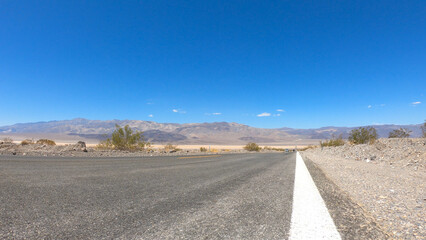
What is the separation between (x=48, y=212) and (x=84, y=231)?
0.62 meters

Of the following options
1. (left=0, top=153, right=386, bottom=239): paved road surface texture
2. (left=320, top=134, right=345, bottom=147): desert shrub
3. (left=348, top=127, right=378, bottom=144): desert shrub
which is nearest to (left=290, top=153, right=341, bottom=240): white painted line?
(left=0, top=153, right=386, bottom=239): paved road surface texture

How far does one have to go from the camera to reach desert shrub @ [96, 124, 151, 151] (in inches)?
728

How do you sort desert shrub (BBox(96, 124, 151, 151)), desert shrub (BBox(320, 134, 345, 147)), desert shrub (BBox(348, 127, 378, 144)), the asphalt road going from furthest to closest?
1. desert shrub (BBox(320, 134, 345, 147))
2. desert shrub (BBox(348, 127, 378, 144))
3. desert shrub (BBox(96, 124, 151, 151))
4. the asphalt road

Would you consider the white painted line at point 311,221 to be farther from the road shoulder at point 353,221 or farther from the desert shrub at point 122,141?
the desert shrub at point 122,141

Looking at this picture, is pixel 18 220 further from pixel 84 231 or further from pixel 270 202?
pixel 270 202

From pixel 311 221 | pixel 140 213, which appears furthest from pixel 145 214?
pixel 311 221

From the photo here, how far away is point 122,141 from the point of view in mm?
18656

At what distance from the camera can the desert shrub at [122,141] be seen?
60.6 feet

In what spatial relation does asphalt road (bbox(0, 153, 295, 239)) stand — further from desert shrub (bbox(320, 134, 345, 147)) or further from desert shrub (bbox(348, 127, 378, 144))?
desert shrub (bbox(320, 134, 345, 147))

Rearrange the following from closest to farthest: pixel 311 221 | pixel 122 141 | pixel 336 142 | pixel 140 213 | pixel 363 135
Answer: pixel 311 221
pixel 140 213
pixel 122 141
pixel 363 135
pixel 336 142

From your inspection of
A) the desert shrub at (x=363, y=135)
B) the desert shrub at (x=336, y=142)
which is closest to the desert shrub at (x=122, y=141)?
the desert shrub at (x=363, y=135)

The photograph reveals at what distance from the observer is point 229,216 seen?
1.63m

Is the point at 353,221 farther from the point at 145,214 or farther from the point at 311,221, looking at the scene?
the point at 145,214

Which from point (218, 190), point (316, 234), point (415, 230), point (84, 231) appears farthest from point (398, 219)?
point (84, 231)
